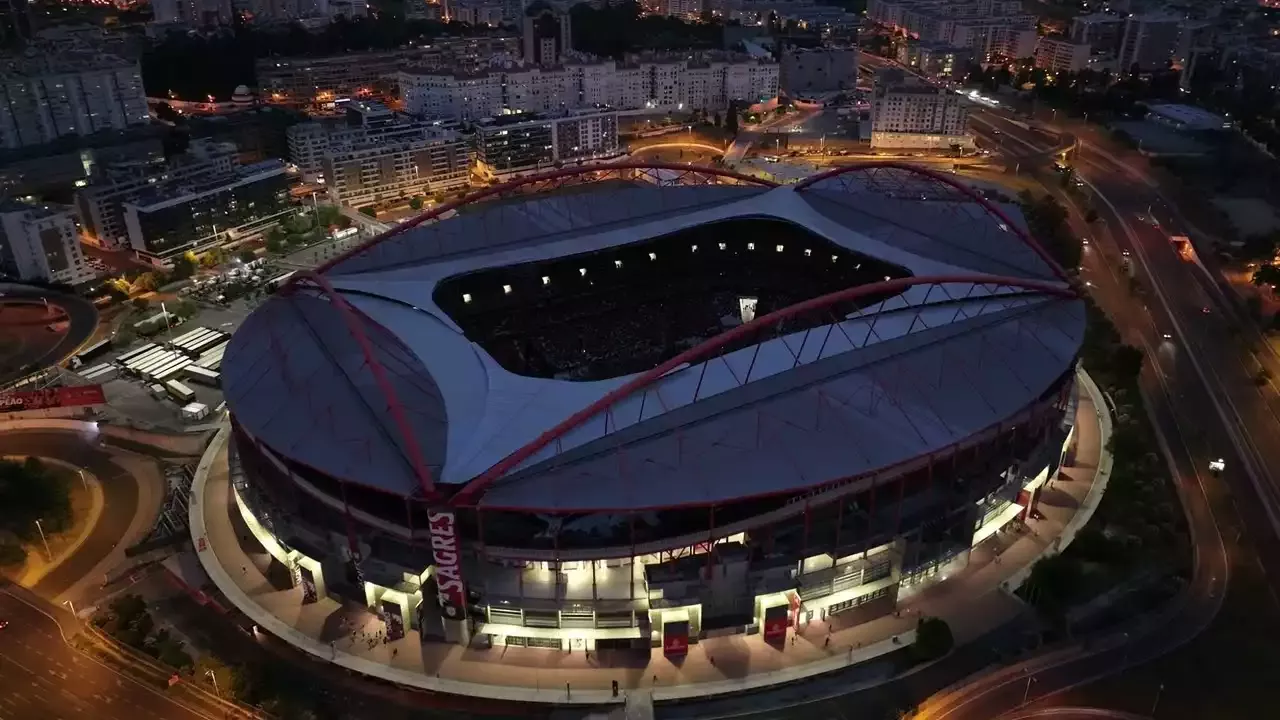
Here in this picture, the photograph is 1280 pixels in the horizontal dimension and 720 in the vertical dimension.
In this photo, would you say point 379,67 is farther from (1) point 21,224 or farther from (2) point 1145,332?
(2) point 1145,332

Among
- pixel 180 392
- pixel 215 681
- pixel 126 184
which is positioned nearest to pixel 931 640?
pixel 215 681

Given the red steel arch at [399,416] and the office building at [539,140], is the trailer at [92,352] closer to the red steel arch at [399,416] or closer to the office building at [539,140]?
the red steel arch at [399,416]

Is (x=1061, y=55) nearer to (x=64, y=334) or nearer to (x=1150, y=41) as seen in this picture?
(x=1150, y=41)

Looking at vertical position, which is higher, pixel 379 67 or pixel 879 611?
pixel 379 67

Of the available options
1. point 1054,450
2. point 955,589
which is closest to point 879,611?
point 955,589

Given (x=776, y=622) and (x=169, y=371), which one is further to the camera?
(x=169, y=371)
